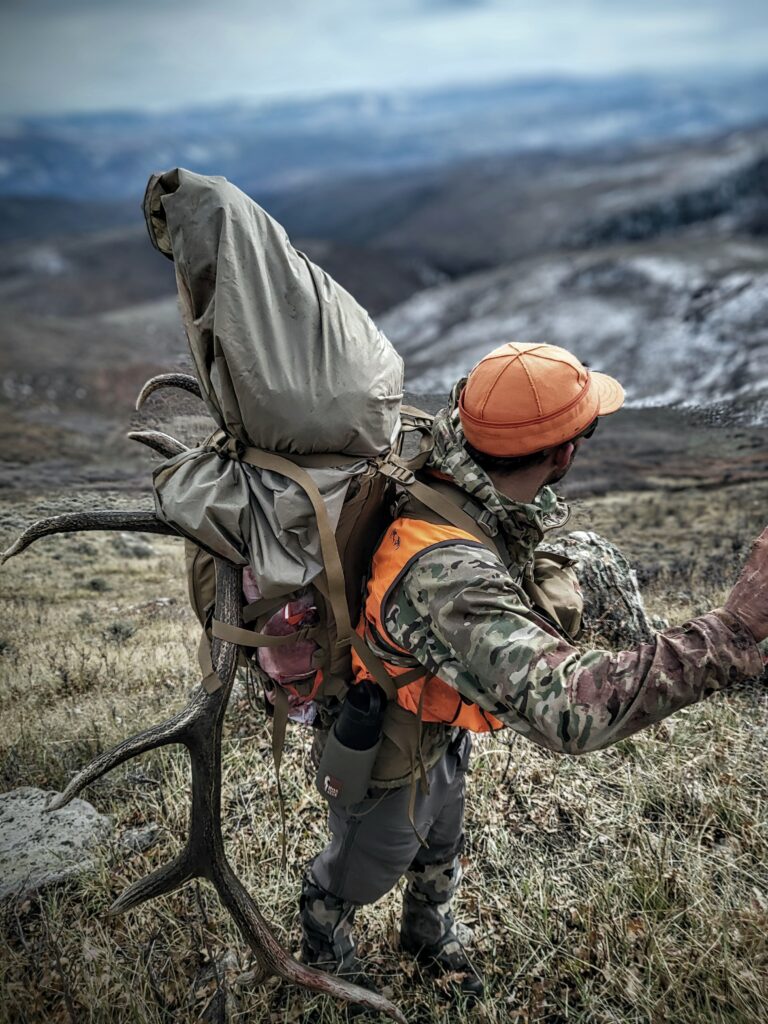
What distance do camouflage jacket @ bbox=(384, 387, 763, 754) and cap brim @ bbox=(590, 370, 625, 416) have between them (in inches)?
23.6

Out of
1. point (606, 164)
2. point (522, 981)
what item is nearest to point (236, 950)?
point (522, 981)

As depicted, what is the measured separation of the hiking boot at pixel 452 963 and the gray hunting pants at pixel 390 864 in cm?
2

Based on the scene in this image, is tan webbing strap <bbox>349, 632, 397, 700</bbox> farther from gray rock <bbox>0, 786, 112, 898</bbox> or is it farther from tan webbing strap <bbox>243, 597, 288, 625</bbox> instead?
gray rock <bbox>0, 786, 112, 898</bbox>

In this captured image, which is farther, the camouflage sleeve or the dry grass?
the dry grass

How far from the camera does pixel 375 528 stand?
84.8 inches

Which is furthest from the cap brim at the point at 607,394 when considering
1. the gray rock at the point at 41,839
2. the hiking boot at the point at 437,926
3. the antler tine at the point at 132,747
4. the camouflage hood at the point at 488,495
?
the gray rock at the point at 41,839

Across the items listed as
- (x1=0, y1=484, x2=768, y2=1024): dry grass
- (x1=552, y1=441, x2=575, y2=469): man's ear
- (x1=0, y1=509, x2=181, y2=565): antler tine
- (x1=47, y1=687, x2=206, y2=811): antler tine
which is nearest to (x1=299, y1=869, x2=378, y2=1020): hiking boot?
(x1=0, y1=484, x2=768, y2=1024): dry grass

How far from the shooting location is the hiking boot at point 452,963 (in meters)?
2.86

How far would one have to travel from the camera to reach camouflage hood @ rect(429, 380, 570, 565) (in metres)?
2.03

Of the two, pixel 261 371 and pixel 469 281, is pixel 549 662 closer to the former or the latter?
pixel 261 371

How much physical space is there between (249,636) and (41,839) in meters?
1.86

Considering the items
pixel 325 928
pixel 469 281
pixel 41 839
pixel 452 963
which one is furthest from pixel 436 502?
pixel 469 281

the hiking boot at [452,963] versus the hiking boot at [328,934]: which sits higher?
the hiking boot at [328,934]

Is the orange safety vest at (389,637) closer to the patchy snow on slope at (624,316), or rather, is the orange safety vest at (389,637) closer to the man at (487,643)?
the man at (487,643)
